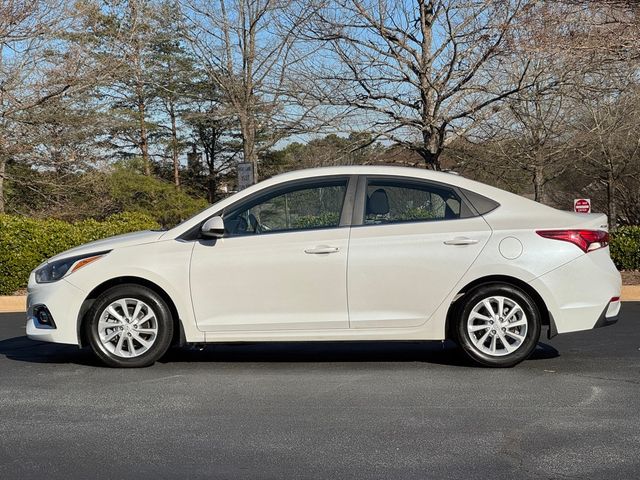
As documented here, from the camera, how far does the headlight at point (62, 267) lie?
6.31 m

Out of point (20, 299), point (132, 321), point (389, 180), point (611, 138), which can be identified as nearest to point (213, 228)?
point (132, 321)

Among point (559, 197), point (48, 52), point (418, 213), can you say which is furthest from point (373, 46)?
point (559, 197)

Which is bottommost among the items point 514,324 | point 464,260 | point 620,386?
point 620,386

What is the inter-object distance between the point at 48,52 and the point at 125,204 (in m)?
10.4

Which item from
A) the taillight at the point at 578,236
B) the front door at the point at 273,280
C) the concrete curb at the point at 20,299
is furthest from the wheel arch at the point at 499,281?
the concrete curb at the point at 20,299

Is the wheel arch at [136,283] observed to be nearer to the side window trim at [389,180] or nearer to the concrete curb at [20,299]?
the side window trim at [389,180]

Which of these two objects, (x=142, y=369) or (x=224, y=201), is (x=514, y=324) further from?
(x=142, y=369)

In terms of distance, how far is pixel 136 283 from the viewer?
6.29 metres

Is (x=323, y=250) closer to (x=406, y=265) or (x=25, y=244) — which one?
(x=406, y=265)

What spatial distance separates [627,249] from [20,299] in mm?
9653

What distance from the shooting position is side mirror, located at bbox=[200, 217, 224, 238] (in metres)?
6.14

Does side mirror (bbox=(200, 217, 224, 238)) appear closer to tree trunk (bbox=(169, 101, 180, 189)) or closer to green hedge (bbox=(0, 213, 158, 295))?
green hedge (bbox=(0, 213, 158, 295))

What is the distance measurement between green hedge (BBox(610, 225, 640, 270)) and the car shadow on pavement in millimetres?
6422

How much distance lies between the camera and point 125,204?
25.9 m
